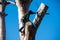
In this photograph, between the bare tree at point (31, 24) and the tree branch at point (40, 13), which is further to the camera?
the tree branch at point (40, 13)

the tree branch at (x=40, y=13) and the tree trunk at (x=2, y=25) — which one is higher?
the tree trunk at (x=2, y=25)

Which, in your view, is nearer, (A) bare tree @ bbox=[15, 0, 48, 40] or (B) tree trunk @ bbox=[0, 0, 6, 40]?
(A) bare tree @ bbox=[15, 0, 48, 40]

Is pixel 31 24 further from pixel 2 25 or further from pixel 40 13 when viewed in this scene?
pixel 2 25

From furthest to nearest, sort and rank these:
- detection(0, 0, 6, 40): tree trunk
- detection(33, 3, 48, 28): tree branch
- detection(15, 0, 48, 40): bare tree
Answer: detection(0, 0, 6, 40): tree trunk
detection(33, 3, 48, 28): tree branch
detection(15, 0, 48, 40): bare tree

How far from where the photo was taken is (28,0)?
203 centimetres

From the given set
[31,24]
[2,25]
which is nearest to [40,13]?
[31,24]

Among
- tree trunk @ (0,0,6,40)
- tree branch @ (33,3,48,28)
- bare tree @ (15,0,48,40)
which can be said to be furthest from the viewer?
tree trunk @ (0,0,6,40)

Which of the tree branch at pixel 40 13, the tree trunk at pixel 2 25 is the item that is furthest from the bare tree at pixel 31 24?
the tree trunk at pixel 2 25

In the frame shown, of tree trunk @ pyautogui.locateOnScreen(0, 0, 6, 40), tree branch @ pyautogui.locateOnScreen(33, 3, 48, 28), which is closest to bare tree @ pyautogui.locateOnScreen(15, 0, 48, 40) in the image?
tree branch @ pyautogui.locateOnScreen(33, 3, 48, 28)

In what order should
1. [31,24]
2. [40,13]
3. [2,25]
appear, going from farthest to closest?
[2,25], [40,13], [31,24]

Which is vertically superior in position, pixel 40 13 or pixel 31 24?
pixel 40 13

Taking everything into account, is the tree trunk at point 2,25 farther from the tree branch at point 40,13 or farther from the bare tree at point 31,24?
the tree branch at point 40,13

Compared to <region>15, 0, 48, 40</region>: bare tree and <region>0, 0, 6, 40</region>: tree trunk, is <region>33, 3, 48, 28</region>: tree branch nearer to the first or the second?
<region>15, 0, 48, 40</region>: bare tree

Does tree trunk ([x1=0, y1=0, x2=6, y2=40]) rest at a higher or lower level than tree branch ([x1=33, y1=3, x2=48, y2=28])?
higher
